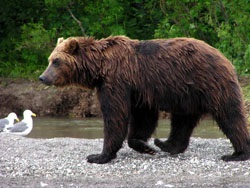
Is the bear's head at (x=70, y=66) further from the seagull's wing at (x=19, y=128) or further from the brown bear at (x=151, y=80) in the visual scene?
the seagull's wing at (x=19, y=128)

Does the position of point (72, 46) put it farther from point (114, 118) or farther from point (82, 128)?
point (82, 128)

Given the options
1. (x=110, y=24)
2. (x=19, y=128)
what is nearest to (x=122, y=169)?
(x=19, y=128)

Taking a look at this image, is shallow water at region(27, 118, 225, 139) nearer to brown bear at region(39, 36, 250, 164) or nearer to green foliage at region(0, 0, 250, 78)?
green foliage at region(0, 0, 250, 78)

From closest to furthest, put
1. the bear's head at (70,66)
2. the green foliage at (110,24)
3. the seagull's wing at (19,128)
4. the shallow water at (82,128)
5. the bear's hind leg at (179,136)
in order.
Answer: the bear's head at (70,66) < the bear's hind leg at (179,136) < the seagull's wing at (19,128) < the shallow water at (82,128) < the green foliage at (110,24)

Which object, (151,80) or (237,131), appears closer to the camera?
(237,131)

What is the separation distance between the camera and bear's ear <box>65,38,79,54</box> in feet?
29.1

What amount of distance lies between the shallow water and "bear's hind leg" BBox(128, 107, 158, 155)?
183 inches

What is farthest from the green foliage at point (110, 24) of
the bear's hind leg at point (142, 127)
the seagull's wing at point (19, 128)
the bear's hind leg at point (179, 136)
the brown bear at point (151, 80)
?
the brown bear at point (151, 80)

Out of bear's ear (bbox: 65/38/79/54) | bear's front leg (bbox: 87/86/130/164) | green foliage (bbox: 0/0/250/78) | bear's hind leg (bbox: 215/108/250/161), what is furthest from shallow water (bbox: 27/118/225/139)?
bear's ear (bbox: 65/38/79/54)

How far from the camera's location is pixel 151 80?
8.78 metres

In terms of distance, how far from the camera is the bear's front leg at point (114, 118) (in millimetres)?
8664

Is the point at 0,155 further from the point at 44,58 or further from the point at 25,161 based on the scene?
the point at 44,58

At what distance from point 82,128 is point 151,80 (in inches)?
307

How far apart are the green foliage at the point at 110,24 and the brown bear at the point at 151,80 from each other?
952 centimetres
